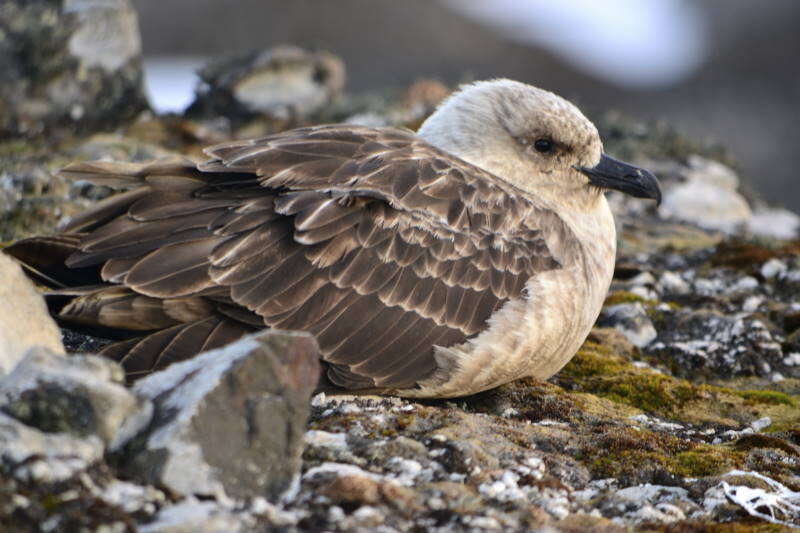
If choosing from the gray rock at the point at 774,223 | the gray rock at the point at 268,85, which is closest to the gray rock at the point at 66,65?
the gray rock at the point at 268,85

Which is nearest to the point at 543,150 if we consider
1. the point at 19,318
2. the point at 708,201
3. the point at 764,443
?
the point at 764,443

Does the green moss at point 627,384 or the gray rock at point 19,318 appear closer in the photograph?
the gray rock at point 19,318

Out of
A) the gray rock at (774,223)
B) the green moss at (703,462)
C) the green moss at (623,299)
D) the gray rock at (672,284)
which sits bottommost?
the green moss at (703,462)

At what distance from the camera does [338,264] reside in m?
4.38

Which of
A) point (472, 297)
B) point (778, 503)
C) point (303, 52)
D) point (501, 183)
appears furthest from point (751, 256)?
point (303, 52)

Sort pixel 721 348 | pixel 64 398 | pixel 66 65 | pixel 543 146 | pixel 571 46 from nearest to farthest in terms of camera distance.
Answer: pixel 64 398
pixel 543 146
pixel 721 348
pixel 66 65
pixel 571 46

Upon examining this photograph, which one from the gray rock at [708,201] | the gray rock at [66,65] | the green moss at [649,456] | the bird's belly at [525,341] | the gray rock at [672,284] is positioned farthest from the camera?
the gray rock at [708,201]

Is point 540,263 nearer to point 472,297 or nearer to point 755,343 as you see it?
point 472,297

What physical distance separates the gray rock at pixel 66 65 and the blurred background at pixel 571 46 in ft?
42.9

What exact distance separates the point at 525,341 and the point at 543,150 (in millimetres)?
1419

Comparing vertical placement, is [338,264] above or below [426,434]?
above

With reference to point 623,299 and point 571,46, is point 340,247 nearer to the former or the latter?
point 623,299

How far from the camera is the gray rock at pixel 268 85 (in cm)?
1062

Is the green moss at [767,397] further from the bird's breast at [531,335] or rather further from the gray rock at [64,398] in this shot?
the gray rock at [64,398]
